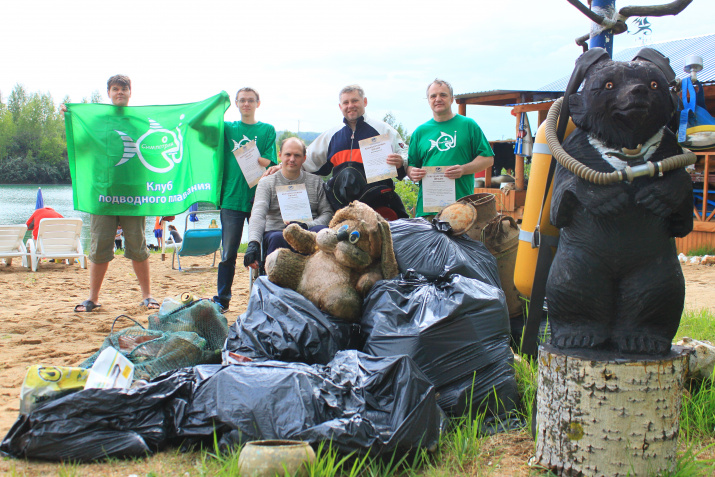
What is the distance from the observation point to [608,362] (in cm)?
184

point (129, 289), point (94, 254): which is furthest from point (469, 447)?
point (129, 289)

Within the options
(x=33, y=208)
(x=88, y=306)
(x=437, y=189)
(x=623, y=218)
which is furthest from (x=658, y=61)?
(x=33, y=208)

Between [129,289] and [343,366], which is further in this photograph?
[129,289]

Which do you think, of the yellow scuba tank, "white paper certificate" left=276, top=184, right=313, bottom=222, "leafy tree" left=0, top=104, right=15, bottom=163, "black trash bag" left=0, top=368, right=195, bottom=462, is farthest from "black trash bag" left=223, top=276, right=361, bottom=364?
"leafy tree" left=0, top=104, right=15, bottom=163

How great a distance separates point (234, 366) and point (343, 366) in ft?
1.50

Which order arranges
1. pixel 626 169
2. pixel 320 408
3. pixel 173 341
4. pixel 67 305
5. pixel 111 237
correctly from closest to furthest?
pixel 626 169, pixel 320 408, pixel 173 341, pixel 111 237, pixel 67 305

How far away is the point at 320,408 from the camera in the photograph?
6.86 ft

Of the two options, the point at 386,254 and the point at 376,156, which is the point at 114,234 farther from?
the point at 386,254

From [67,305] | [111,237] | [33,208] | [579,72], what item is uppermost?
[579,72]

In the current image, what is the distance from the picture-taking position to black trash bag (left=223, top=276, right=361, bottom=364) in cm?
270

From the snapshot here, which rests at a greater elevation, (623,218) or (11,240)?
(623,218)

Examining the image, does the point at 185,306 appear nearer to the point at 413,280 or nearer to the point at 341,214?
the point at 341,214

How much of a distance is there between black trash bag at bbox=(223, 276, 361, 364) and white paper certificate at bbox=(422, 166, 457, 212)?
4.53ft

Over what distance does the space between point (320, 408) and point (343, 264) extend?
1136mm
